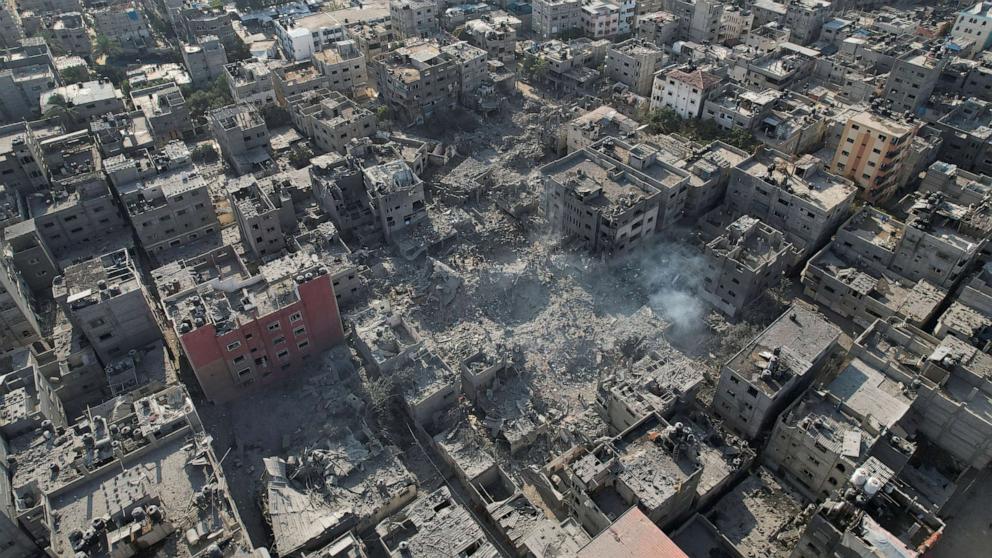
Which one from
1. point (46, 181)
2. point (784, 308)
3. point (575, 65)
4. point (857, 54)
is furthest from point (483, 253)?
point (857, 54)

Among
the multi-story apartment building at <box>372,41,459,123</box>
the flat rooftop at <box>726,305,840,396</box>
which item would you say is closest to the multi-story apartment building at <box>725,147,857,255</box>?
the flat rooftop at <box>726,305,840,396</box>

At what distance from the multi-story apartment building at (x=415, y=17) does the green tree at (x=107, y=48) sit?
57955mm

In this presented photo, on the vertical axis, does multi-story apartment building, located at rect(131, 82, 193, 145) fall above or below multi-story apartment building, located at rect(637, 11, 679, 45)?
below

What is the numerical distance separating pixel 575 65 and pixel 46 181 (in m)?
87.0

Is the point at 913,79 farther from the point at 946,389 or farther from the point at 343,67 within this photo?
the point at 343,67

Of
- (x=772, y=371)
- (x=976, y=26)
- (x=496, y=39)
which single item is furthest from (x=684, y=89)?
(x=976, y=26)

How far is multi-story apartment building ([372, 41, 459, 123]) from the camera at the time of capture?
103438 mm

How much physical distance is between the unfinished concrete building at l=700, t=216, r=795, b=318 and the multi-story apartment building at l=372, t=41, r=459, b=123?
5583 centimetres

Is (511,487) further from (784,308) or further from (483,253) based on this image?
(784,308)

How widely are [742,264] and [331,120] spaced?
62.7 metres


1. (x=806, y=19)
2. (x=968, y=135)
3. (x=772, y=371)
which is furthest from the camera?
(x=806, y=19)

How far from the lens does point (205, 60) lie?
11606 centimetres

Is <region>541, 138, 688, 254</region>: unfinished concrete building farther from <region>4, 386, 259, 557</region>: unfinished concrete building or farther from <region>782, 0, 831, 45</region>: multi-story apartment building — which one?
<region>782, 0, 831, 45</region>: multi-story apartment building

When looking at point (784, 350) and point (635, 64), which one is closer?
point (784, 350)
